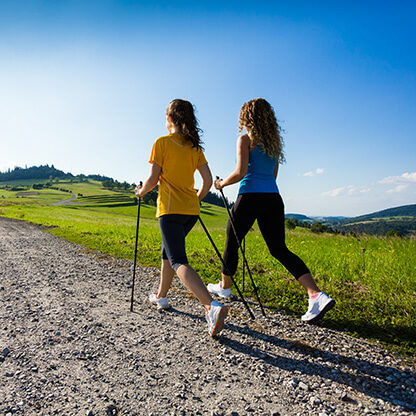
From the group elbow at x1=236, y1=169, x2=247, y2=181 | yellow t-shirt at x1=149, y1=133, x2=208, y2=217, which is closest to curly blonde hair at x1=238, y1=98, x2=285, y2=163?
elbow at x1=236, y1=169, x2=247, y2=181

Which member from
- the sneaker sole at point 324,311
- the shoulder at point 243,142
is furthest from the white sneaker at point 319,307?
the shoulder at point 243,142

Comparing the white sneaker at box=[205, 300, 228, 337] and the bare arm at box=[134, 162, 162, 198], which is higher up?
the bare arm at box=[134, 162, 162, 198]

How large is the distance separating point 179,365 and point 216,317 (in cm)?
72

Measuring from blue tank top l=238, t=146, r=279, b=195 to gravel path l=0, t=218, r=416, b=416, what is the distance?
209cm

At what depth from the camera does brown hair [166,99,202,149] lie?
433 cm

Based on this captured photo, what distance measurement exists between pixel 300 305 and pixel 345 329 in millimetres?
945

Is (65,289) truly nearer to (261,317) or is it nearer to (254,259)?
(261,317)

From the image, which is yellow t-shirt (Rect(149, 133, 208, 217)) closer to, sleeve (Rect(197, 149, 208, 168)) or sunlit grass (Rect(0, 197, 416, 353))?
sleeve (Rect(197, 149, 208, 168))

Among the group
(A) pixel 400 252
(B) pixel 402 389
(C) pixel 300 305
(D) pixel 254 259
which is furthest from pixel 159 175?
(A) pixel 400 252

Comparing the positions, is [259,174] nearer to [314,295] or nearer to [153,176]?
[153,176]

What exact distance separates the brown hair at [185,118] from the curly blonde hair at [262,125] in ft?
2.90

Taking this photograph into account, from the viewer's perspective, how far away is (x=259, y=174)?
4.62m

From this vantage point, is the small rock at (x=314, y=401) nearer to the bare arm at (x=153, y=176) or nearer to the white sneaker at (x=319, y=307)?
the white sneaker at (x=319, y=307)

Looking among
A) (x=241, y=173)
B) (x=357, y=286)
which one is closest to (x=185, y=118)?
(x=241, y=173)
